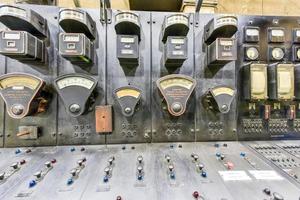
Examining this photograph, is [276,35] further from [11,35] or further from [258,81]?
[11,35]

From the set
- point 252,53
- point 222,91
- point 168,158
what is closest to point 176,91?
point 222,91

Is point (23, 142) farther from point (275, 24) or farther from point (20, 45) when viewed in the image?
point (275, 24)

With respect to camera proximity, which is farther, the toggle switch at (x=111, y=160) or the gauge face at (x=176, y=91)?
the gauge face at (x=176, y=91)

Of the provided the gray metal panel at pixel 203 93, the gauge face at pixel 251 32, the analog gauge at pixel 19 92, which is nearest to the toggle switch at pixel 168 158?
the gray metal panel at pixel 203 93

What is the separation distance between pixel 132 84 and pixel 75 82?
386mm

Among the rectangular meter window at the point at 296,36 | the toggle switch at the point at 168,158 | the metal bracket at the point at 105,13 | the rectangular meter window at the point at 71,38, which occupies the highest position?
the metal bracket at the point at 105,13

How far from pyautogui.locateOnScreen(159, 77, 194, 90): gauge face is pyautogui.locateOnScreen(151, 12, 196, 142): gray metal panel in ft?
0.42

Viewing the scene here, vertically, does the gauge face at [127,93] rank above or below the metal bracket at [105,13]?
below

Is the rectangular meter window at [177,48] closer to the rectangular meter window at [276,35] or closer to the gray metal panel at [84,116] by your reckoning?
the gray metal panel at [84,116]

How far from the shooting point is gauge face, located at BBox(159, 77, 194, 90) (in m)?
1.18

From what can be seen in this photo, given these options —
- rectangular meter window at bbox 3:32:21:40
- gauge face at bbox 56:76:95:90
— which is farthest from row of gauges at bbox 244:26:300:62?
rectangular meter window at bbox 3:32:21:40

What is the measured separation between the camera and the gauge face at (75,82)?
1131 mm

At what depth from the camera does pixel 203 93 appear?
4.42 ft

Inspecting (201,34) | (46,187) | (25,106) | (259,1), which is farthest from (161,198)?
(259,1)
